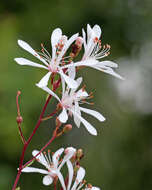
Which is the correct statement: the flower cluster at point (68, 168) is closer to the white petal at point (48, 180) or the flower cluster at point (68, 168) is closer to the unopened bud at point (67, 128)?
the white petal at point (48, 180)

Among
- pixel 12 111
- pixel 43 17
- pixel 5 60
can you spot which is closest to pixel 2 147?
pixel 12 111

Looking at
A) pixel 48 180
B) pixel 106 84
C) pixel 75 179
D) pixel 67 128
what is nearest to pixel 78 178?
pixel 75 179

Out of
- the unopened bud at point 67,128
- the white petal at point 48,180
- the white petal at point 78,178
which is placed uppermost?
the unopened bud at point 67,128

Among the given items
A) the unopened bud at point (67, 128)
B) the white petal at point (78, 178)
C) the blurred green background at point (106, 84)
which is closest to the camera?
the unopened bud at point (67, 128)

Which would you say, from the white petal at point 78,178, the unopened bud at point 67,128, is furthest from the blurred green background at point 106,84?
the unopened bud at point 67,128

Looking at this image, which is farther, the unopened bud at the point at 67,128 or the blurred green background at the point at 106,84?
the blurred green background at the point at 106,84

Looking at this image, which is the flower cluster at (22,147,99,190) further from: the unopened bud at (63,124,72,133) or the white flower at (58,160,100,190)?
the unopened bud at (63,124,72,133)

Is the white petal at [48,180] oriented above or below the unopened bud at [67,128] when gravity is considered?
below

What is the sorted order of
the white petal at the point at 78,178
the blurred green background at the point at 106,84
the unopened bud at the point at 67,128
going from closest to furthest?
the unopened bud at the point at 67,128 → the white petal at the point at 78,178 → the blurred green background at the point at 106,84
